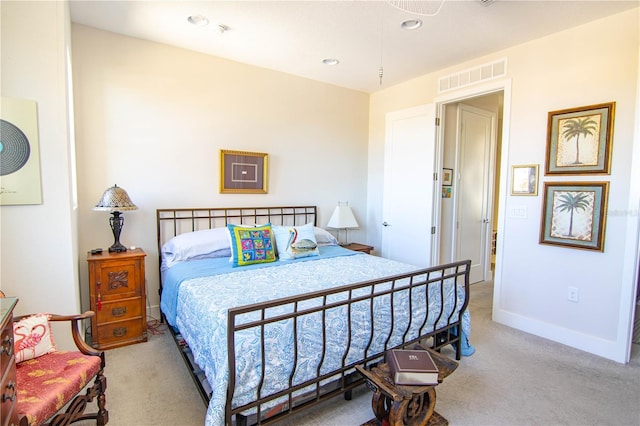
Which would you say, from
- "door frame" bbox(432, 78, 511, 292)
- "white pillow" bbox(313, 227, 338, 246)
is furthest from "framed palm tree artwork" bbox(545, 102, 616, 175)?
"white pillow" bbox(313, 227, 338, 246)

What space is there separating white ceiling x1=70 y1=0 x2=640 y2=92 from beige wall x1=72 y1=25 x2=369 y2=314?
22cm

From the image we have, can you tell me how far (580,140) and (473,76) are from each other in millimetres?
1255

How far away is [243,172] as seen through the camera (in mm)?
3764

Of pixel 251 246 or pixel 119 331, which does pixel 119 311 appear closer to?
pixel 119 331

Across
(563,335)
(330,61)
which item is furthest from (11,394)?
(563,335)

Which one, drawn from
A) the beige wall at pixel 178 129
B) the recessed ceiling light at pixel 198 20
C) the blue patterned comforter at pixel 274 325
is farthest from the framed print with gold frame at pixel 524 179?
the recessed ceiling light at pixel 198 20

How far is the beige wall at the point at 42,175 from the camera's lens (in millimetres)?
1970

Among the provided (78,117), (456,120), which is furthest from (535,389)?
(78,117)

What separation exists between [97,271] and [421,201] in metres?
3.45

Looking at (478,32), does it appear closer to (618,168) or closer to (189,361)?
(618,168)

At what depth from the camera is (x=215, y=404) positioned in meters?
1.48

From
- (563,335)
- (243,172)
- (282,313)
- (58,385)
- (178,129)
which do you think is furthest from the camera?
(243,172)

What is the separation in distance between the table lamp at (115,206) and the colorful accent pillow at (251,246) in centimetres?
90

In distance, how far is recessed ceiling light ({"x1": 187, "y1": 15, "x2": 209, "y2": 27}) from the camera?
2691 millimetres
